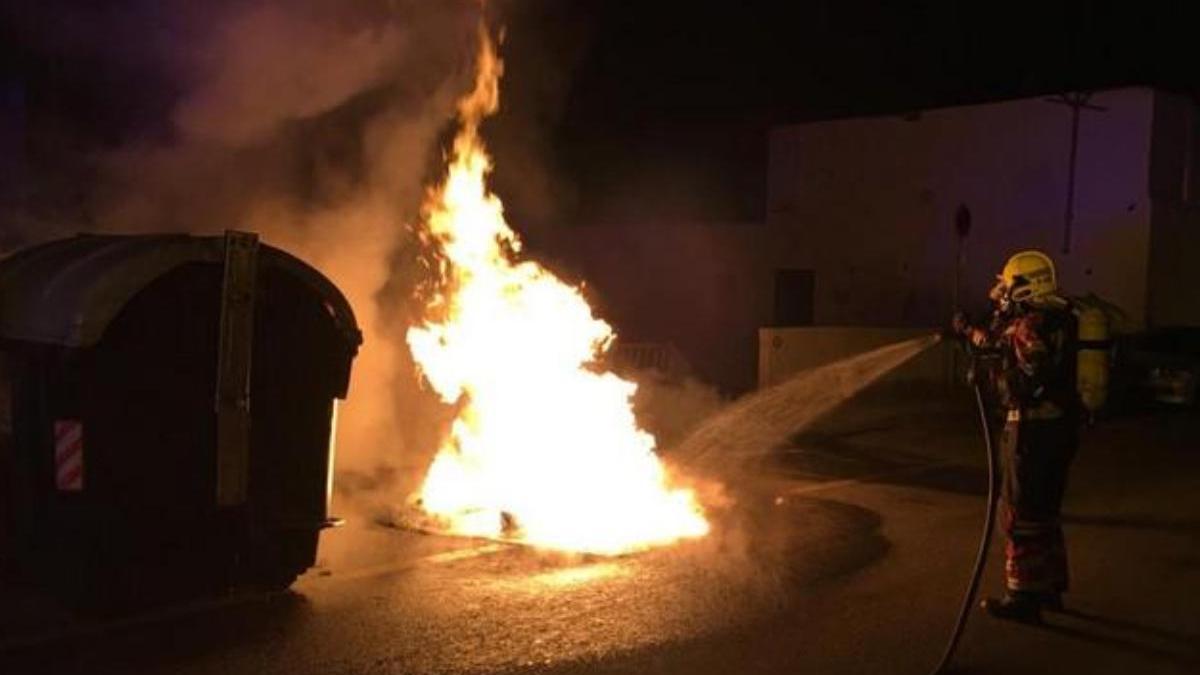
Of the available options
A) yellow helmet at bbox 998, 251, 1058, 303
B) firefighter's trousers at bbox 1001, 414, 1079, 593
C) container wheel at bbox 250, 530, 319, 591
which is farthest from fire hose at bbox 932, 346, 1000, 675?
Result: container wheel at bbox 250, 530, 319, 591

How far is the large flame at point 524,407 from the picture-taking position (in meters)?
8.94

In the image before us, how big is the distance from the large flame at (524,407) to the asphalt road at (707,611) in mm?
848

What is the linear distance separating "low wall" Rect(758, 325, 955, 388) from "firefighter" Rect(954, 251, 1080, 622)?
11.9 m

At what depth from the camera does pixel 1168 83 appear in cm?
2223

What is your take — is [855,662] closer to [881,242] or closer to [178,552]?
[178,552]

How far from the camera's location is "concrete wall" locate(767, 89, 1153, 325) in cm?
2033

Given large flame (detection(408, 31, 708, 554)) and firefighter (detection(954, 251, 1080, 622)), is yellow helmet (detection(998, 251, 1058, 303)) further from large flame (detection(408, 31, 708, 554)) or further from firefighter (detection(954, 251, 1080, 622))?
large flame (detection(408, 31, 708, 554))

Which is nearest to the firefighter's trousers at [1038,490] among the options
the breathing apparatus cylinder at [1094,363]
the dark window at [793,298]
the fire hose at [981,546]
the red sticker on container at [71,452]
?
the fire hose at [981,546]

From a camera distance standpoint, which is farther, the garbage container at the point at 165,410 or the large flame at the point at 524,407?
the large flame at the point at 524,407

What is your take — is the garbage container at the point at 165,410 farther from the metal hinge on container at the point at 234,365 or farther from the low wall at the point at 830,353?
the low wall at the point at 830,353

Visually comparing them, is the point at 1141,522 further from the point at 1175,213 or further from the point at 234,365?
the point at 1175,213

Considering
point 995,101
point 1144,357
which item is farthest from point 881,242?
point 1144,357

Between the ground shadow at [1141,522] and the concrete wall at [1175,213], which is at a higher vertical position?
the concrete wall at [1175,213]

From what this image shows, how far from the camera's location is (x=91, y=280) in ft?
19.0
